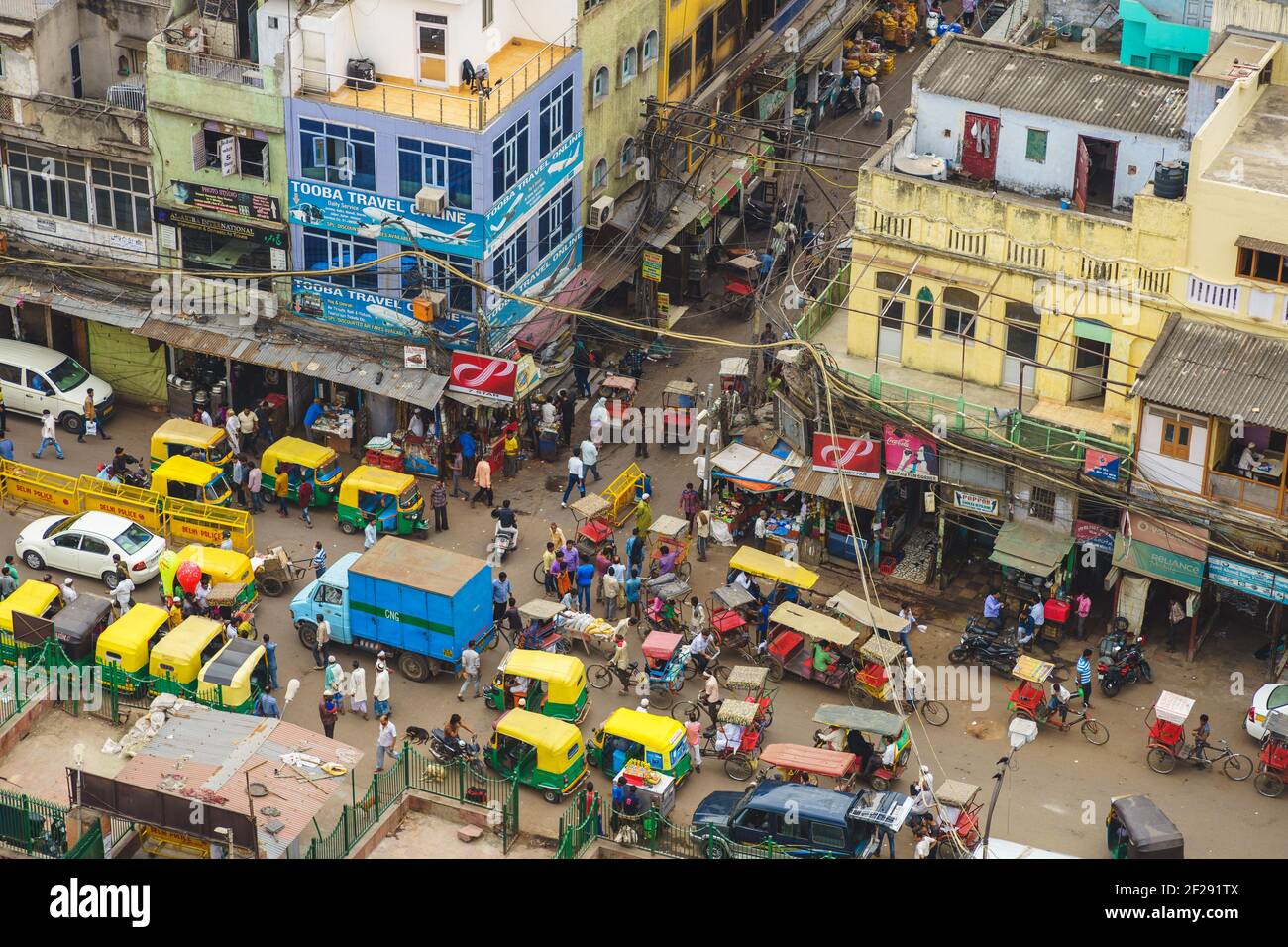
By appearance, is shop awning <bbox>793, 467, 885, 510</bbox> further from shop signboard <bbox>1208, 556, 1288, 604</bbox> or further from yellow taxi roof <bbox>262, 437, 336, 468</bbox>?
yellow taxi roof <bbox>262, 437, 336, 468</bbox>

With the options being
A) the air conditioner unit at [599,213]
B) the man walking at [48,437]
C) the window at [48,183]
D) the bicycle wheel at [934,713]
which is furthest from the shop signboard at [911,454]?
the window at [48,183]

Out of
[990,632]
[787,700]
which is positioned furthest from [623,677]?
[990,632]

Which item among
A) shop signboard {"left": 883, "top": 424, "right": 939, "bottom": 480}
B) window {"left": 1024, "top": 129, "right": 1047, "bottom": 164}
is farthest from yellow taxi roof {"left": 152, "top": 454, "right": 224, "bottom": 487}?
window {"left": 1024, "top": 129, "right": 1047, "bottom": 164}

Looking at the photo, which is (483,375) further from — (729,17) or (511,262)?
(729,17)

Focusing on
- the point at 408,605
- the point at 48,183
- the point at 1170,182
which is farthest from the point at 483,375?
the point at 1170,182

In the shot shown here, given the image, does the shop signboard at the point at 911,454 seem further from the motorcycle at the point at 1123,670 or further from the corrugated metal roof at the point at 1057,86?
the corrugated metal roof at the point at 1057,86

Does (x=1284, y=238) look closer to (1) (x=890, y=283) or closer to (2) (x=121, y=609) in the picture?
(1) (x=890, y=283)
